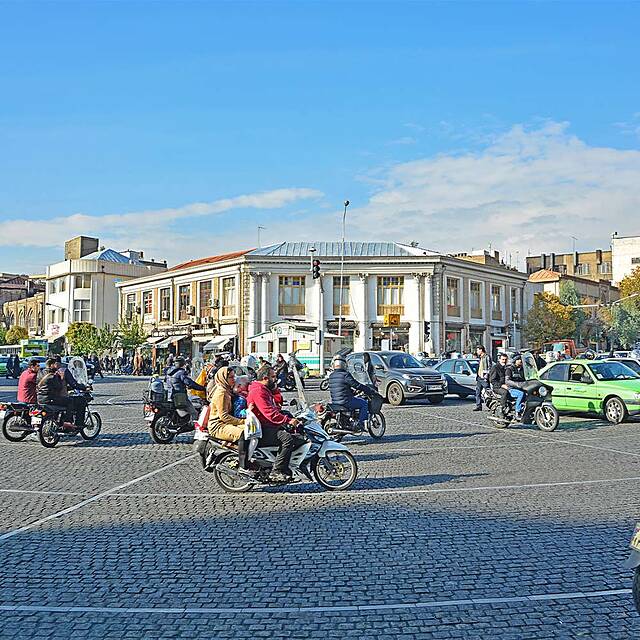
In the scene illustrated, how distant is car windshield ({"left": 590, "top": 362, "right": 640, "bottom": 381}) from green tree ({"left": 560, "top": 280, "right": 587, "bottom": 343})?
56.6 meters

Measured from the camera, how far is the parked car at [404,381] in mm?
25000

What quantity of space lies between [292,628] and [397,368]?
20905 millimetres

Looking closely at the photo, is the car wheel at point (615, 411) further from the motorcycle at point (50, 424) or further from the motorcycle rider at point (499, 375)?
the motorcycle at point (50, 424)

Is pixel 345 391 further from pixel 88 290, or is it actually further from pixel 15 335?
pixel 15 335

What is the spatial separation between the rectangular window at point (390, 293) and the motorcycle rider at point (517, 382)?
4371 centimetres

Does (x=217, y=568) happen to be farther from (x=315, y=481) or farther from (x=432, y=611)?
(x=315, y=481)

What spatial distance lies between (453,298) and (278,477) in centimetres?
5591

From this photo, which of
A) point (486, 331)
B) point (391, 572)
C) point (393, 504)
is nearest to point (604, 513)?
point (393, 504)

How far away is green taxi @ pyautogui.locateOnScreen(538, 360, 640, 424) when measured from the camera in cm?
1919

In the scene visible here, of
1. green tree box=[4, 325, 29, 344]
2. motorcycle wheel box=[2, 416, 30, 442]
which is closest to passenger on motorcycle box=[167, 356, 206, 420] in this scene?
motorcycle wheel box=[2, 416, 30, 442]

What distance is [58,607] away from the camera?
19.5 ft

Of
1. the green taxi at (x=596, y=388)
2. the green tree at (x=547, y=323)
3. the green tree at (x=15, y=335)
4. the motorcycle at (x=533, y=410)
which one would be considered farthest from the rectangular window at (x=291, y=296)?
the green tree at (x=15, y=335)

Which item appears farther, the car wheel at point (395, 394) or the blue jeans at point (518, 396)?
the car wheel at point (395, 394)

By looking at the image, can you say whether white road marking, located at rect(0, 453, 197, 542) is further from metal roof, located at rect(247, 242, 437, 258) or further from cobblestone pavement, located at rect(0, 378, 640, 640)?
metal roof, located at rect(247, 242, 437, 258)
